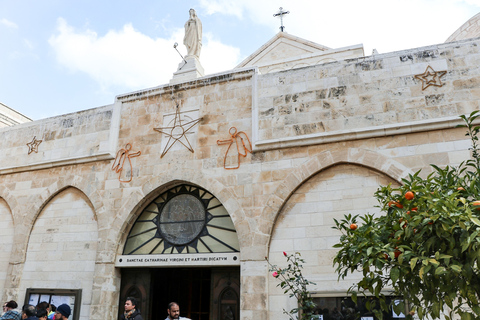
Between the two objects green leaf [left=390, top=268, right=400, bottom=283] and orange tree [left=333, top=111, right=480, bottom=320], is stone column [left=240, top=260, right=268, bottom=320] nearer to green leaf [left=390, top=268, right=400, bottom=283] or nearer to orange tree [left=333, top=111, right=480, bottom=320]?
orange tree [left=333, top=111, right=480, bottom=320]

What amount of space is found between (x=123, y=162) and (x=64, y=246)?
2272mm

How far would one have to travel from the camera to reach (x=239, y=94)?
27.7 feet

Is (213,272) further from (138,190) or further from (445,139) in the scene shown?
(445,139)

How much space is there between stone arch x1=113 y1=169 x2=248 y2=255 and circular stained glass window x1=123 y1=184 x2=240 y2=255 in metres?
0.21

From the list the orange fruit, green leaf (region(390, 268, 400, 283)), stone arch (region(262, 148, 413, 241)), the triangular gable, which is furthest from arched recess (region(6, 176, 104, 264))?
the triangular gable

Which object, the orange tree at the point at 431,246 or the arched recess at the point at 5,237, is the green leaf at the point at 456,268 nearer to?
the orange tree at the point at 431,246

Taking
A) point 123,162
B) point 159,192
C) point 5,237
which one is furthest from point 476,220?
point 5,237

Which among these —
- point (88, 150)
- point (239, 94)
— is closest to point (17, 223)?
point (88, 150)

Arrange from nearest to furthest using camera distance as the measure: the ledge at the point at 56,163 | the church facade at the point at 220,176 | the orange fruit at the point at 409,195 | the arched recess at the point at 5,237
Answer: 1. the orange fruit at the point at 409,195
2. the church facade at the point at 220,176
3. the ledge at the point at 56,163
4. the arched recess at the point at 5,237

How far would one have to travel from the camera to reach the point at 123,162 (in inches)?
351

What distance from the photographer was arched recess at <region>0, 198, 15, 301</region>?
945 centimetres

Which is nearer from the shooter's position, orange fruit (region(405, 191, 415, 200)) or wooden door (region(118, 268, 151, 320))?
orange fruit (region(405, 191, 415, 200))

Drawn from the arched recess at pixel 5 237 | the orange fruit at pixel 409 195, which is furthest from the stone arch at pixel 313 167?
the arched recess at pixel 5 237

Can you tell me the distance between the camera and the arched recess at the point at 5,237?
945 centimetres
